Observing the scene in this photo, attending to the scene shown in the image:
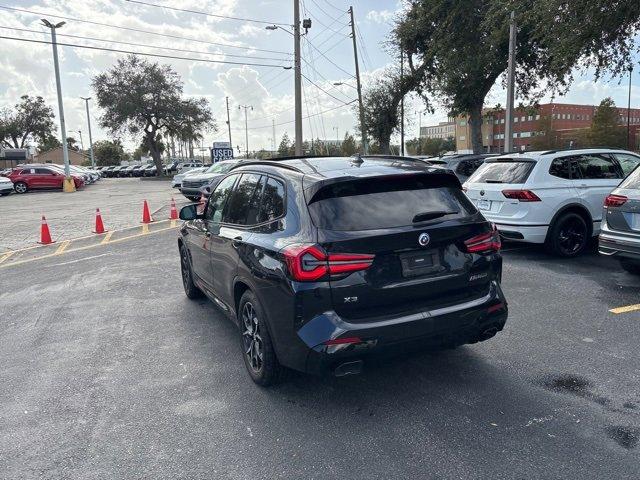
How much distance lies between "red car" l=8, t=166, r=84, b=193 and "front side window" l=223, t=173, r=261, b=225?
113 feet

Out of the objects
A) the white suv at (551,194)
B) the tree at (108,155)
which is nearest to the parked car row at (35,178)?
the white suv at (551,194)

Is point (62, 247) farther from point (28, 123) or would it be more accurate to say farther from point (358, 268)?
point (28, 123)

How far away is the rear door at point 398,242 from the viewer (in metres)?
3.47

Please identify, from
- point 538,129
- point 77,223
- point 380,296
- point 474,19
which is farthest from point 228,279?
point 538,129

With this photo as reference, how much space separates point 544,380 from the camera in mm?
4039

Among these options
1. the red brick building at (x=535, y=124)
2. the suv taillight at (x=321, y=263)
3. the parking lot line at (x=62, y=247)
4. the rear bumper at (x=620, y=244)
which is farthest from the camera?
the red brick building at (x=535, y=124)

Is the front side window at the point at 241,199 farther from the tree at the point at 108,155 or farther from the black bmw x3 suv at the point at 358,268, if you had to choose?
the tree at the point at 108,155

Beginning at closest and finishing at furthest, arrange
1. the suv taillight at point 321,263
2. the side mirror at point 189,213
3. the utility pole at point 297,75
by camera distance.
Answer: the suv taillight at point 321,263, the side mirror at point 189,213, the utility pole at point 297,75

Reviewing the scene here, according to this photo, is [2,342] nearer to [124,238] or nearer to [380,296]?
[380,296]

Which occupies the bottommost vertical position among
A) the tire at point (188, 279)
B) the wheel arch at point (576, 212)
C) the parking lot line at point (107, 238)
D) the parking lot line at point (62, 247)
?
the parking lot line at point (62, 247)

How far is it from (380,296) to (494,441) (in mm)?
1121

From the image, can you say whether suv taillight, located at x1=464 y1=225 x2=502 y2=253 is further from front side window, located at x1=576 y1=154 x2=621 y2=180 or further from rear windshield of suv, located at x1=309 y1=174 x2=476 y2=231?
A: front side window, located at x1=576 y1=154 x2=621 y2=180

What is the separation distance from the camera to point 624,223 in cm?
633

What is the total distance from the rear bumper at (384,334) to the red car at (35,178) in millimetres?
36071
